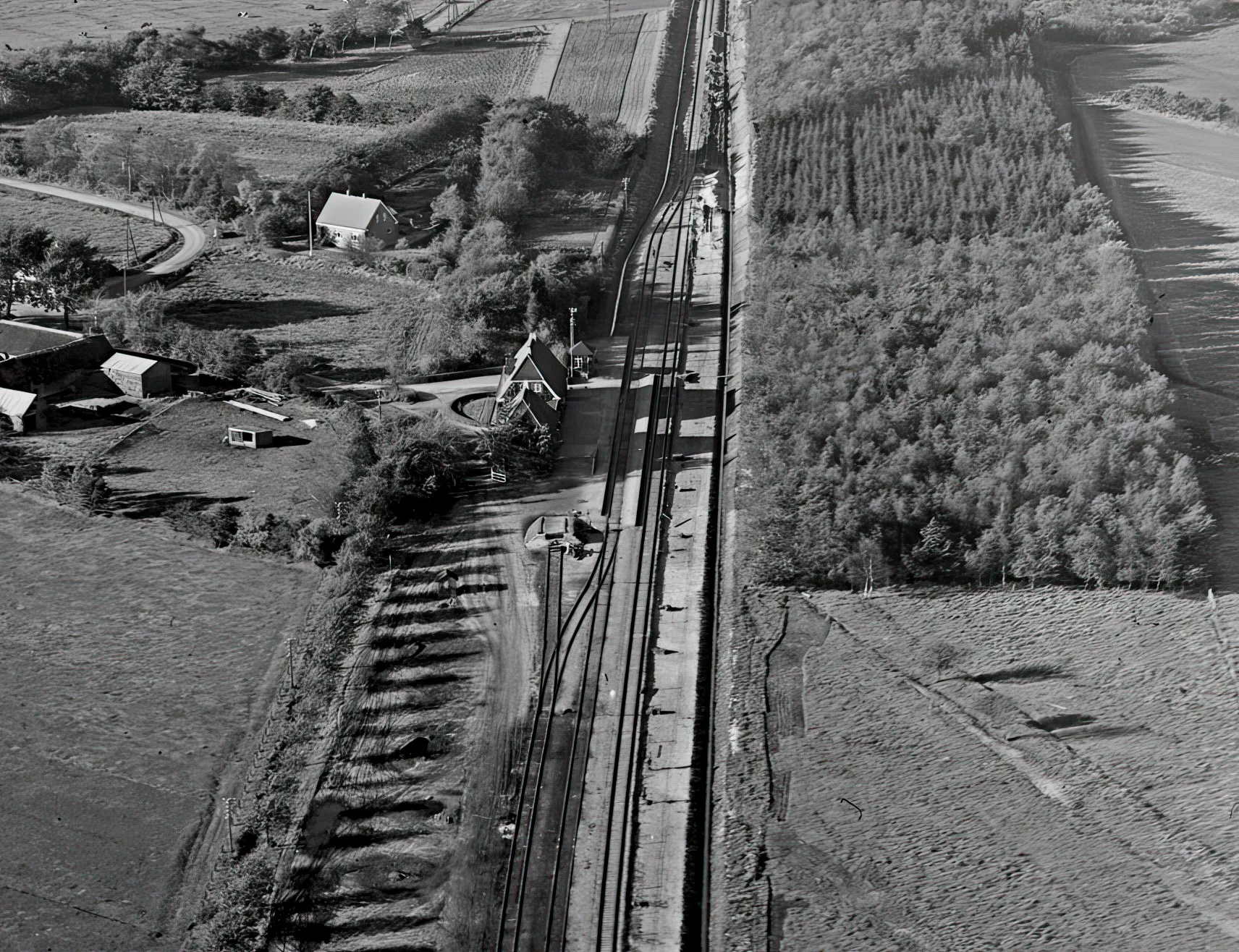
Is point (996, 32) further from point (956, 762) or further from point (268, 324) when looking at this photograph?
point (956, 762)

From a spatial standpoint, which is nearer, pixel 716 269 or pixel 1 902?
pixel 1 902

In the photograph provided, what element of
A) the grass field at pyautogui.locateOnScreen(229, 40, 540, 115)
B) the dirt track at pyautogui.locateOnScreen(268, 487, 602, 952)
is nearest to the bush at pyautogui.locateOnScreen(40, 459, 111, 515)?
the dirt track at pyautogui.locateOnScreen(268, 487, 602, 952)

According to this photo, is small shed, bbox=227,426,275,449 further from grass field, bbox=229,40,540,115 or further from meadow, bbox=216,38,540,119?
grass field, bbox=229,40,540,115

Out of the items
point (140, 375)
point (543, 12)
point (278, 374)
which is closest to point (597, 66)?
point (543, 12)

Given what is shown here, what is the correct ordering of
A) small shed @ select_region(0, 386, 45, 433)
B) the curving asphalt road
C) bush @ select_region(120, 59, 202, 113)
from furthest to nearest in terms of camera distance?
bush @ select_region(120, 59, 202, 113) → the curving asphalt road → small shed @ select_region(0, 386, 45, 433)

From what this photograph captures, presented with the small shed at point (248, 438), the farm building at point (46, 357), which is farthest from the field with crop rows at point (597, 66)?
the small shed at point (248, 438)

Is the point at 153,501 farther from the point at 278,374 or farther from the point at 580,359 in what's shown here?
the point at 580,359

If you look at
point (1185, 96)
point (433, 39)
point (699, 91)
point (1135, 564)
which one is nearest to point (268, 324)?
point (1135, 564)

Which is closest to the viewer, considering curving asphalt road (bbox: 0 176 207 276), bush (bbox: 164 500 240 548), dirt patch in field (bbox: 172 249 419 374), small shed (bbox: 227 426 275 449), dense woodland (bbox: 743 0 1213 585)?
dense woodland (bbox: 743 0 1213 585)
